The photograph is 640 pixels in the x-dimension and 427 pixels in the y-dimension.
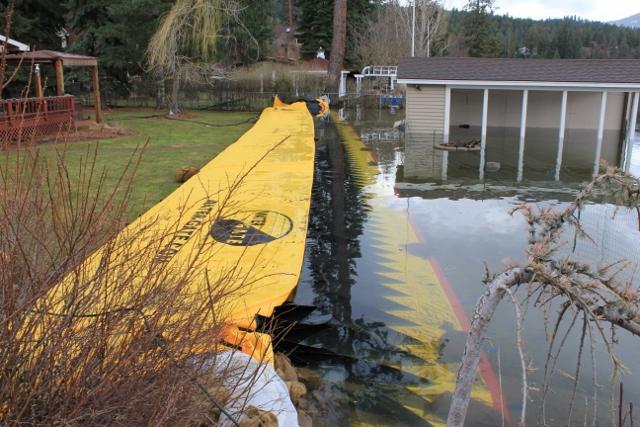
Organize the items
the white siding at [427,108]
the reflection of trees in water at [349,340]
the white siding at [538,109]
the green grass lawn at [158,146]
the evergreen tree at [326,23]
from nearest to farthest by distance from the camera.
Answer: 1. the reflection of trees in water at [349,340]
2. the green grass lawn at [158,146]
3. the white siding at [427,108]
4. the white siding at [538,109]
5. the evergreen tree at [326,23]

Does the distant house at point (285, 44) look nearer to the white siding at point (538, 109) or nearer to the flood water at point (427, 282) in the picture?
the white siding at point (538, 109)

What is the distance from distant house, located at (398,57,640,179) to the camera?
1945 cm

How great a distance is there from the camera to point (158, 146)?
16.9 metres

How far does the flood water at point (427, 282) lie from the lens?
497 centimetres

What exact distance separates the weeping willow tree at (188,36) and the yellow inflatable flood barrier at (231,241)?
27.4ft

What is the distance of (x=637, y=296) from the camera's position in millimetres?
2287

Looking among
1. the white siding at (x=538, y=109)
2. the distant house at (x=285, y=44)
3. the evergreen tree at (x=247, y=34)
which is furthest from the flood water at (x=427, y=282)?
the distant house at (x=285, y=44)

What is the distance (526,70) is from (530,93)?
3.65m

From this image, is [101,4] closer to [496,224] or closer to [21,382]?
[496,224]

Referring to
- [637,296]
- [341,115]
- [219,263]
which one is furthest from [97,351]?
[341,115]

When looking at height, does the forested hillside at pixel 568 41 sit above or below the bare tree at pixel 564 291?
above

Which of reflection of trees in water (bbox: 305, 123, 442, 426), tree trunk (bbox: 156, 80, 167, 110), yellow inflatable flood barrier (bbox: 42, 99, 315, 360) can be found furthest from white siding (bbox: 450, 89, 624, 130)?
reflection of trees in water (bbox: 305, 123, 442, 426)

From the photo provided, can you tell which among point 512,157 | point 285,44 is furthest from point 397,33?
point 512,157

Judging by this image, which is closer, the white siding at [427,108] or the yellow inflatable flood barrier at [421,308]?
the yellow inflatable flood barrier at [421,308]
